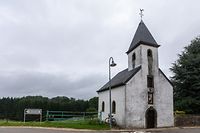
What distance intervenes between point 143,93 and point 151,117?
258 cm

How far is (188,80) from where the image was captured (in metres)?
31.6

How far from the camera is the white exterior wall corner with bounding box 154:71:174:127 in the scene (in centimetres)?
2614

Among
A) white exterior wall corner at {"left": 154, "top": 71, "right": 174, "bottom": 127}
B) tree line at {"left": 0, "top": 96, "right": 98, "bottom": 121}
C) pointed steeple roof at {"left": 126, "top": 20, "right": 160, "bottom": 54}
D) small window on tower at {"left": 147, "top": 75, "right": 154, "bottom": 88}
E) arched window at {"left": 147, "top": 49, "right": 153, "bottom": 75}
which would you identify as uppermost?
pointed steeple roof at {"left": 126, "top": 20, "right": 160, "bottom": 54}

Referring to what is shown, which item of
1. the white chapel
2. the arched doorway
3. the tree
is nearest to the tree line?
the tree

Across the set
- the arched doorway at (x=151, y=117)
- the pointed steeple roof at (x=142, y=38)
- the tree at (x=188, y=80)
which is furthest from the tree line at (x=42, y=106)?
the arched doorway at (x=151, y=117)

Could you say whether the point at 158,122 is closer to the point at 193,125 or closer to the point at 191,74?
the point at 193,125

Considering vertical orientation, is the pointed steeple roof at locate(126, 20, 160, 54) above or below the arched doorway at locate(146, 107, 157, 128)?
above

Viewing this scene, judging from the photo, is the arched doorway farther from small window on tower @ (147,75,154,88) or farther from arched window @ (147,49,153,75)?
arched window @ (147,49,153,75)

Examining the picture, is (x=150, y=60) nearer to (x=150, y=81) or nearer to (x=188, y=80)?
(x=150, y=81)

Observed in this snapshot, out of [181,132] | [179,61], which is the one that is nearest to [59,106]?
[179,61]

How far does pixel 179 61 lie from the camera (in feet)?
110

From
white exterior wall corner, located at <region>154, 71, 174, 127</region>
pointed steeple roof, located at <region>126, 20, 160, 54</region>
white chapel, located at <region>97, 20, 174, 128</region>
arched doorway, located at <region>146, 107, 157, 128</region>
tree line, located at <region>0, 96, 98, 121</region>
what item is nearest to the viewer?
white chapel, located at <region>97, 20, 174, 128</region>

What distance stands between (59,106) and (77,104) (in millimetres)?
6270

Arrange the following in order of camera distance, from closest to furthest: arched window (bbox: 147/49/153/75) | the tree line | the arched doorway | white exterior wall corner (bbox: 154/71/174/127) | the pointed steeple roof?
the arched doorway < white exterior wall corner (bbox: 154/71/174/127) < arched window (bbox: 147/49/153/75) < the pointed steeple roof < the tree line
